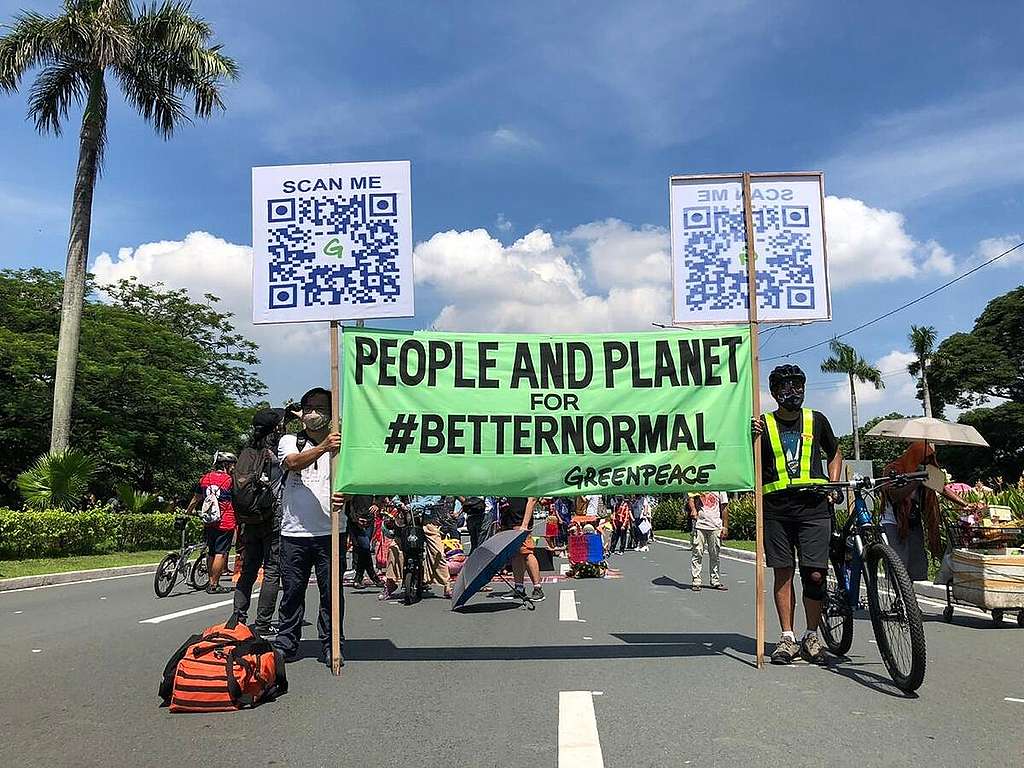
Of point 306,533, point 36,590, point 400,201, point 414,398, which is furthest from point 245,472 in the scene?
point 36,590

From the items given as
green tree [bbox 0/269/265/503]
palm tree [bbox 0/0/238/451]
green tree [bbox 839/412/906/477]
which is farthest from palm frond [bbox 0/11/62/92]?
green tree [bbox 839/412/906/477]

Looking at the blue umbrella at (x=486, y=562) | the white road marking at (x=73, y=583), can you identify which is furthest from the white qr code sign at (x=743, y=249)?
the white road marking at (x=73, y=583)

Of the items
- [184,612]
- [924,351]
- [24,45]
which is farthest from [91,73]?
[924,351]

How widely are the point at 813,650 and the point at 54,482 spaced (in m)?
19.2

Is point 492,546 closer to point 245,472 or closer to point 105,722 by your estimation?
point 245,472

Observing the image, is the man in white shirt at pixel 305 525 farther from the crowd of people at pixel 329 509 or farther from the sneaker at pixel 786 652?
the sneaker at pixel 786 652

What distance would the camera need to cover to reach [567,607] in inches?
435

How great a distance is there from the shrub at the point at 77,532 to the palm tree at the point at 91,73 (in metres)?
2.29

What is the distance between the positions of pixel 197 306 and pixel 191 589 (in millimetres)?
31947

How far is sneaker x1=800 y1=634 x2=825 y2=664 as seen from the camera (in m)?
6.72

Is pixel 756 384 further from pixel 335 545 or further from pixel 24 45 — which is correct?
pixel 24 45

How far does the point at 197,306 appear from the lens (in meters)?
42.9

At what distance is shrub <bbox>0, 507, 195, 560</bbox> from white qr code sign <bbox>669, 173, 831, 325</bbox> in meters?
16.0

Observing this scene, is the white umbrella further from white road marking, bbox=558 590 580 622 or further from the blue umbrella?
the blue umbrella
